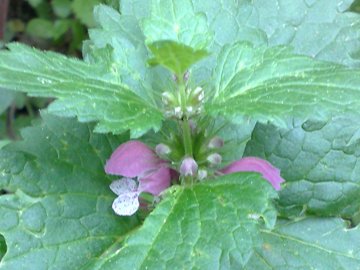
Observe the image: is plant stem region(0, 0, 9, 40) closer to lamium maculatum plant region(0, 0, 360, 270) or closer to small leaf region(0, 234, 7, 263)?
lamium maculatum plant region(0, 0, 360, 270)

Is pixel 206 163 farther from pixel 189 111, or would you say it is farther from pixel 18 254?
pixel 18 254

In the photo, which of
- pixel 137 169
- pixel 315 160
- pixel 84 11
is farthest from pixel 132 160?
pixel 84 11

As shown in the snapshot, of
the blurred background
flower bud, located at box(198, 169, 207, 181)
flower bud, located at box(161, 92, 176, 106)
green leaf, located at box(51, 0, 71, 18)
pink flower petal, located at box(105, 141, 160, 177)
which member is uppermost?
flower bud, located at box(161, 92, 176, 106)

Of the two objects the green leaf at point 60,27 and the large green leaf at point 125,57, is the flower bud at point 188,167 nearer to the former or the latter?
the large green leaf at point 125,57

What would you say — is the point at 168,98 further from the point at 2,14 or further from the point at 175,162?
the point at 2,14

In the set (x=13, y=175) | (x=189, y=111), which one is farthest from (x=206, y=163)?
(x=13, y=175)

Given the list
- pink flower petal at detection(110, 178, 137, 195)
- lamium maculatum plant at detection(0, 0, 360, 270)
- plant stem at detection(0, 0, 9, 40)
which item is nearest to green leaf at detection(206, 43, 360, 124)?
lamium maculatum plant at detection(0, 0, 360, 270)
